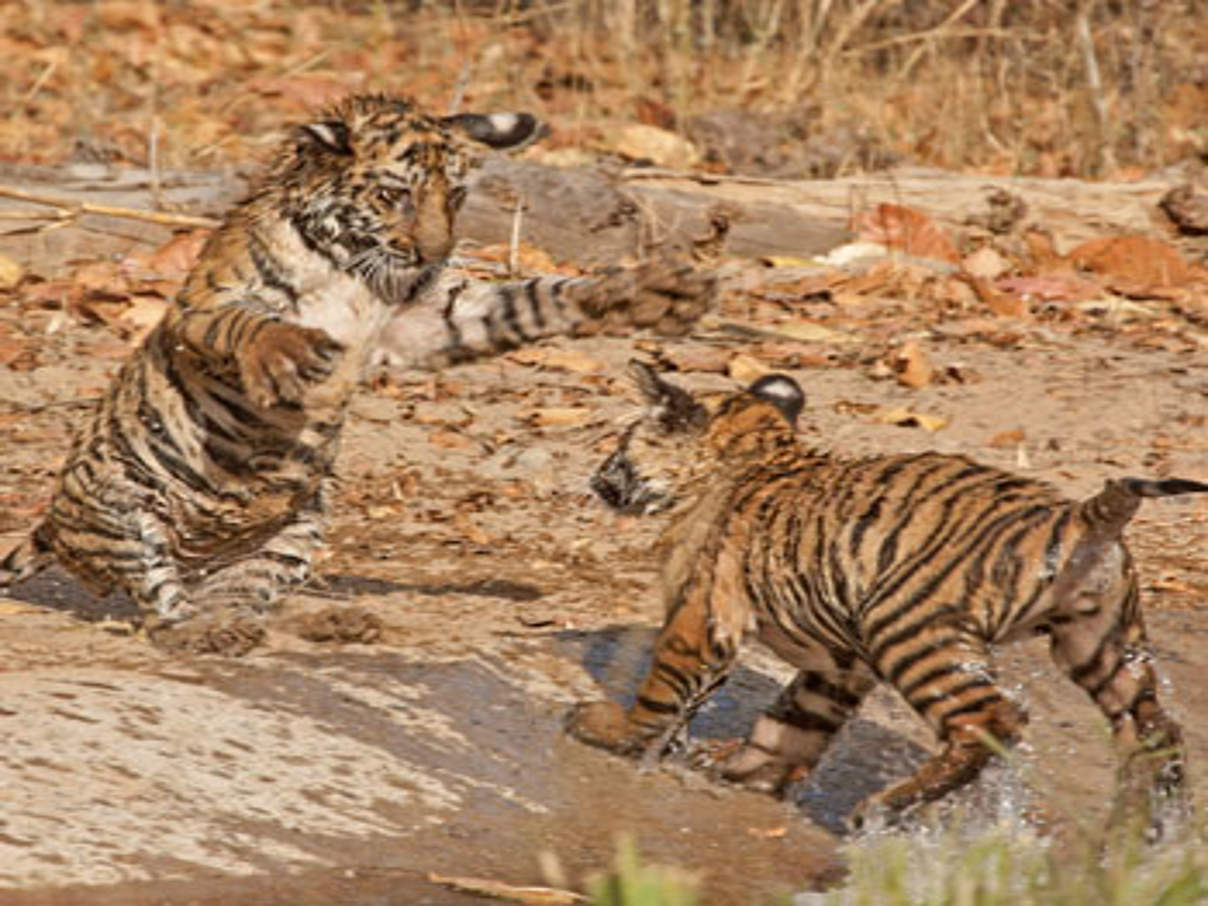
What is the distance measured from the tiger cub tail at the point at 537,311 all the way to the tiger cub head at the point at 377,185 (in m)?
0.15

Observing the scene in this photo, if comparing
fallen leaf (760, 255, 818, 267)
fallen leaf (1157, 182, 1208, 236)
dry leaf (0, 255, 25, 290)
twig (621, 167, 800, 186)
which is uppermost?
twig (621, 167, 800, 186)

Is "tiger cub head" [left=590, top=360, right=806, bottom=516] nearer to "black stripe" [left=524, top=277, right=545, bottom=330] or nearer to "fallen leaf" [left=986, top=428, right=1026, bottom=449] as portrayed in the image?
"black stripe" [left=524, top=277, right=545, bottom=330]

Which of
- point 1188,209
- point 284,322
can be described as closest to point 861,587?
point 284,322

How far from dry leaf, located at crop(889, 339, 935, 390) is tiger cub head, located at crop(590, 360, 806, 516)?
3284 mm

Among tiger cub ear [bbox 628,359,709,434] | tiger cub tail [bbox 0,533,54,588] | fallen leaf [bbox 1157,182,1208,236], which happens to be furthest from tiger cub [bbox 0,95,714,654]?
fallen leaf [bbox 1157,182,1208,236]

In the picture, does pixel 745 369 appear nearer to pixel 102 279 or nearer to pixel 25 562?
pixel 102 279

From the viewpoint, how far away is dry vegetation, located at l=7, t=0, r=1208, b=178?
11.5 m

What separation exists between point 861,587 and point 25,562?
272cm

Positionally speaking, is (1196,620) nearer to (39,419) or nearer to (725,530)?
(725,530)

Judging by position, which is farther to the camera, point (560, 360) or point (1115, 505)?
point (560, 360)

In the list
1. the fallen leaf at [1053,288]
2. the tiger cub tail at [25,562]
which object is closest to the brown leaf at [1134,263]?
the fallen leaf at [1053,288]

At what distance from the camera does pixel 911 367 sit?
8.57 meters

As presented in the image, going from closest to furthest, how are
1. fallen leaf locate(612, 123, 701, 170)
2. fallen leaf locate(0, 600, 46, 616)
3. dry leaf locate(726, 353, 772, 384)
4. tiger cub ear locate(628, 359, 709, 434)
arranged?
A: tiger cub ear locate(628, 359, 709, 434), fallen leaf locate(0, 600, 46, 616), dry leaf locate(726, 353, 772, 384), fallen leaf locate(612, 123, 701, 170)

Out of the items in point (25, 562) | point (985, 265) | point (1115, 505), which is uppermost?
point (1115, 505)
